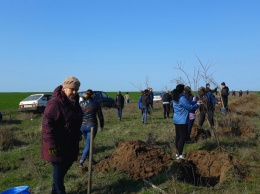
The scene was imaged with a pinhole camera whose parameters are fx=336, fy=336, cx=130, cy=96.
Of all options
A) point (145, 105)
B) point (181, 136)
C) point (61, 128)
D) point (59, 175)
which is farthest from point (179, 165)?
point (145, 105)

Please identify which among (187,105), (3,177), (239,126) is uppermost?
(187,105)

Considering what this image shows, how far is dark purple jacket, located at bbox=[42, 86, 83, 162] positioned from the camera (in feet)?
15.4

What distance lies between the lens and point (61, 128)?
482cm

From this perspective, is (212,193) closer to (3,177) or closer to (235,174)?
(235,174)

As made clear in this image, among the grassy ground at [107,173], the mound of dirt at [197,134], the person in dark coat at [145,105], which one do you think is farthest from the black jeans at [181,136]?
the person in dark coat at [145,105]

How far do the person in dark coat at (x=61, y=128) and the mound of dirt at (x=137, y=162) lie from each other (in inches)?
72.3

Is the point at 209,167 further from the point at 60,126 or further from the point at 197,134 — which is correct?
the point at 60,126

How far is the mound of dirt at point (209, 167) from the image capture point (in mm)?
6328

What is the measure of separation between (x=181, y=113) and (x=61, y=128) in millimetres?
3442

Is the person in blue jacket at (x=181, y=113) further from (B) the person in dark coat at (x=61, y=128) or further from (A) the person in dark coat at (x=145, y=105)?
(A) the person in dark coat at (x=145, y=105)

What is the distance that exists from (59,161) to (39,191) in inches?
57.3

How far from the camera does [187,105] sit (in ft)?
24.2

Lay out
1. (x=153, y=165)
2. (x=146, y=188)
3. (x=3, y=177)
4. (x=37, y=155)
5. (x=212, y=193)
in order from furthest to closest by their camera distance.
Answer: (x=37, y=155) < (x=3, y=177) < (x=153, y=165) < (x=146, y=188) < (x=212, y=193)

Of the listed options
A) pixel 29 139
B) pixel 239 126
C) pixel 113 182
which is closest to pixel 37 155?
pixel 29 139
